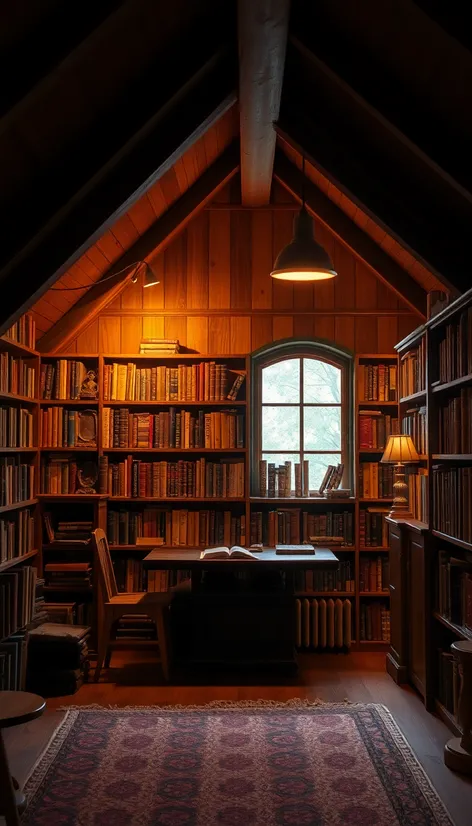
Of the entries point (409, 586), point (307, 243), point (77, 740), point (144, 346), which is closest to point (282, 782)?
point (77, 740)

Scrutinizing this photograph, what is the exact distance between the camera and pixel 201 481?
25.0 feet

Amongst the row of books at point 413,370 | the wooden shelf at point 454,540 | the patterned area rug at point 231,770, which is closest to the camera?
the patterned area rug at point 231,770

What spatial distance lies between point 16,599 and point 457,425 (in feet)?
9.85

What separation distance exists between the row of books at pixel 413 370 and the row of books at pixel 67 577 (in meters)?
2.84

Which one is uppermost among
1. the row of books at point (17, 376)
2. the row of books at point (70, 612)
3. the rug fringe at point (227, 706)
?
the row of books at point (17, 376)

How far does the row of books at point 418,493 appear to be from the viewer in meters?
6.14

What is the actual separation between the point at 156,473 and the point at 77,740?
9.25 feet

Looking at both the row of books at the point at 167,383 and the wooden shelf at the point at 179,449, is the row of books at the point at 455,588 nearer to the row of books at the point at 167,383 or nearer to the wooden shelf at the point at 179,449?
the wooden shelf at the point at 179,449

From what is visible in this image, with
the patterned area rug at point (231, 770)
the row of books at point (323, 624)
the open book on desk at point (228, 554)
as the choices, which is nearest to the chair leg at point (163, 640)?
the open book on desk at point (228, 554)

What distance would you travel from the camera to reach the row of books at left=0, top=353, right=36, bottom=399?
6.07m

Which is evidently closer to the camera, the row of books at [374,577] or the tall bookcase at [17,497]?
the tall bookcase at [17,497]

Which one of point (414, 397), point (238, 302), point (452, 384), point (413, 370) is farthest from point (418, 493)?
point (238, 302)

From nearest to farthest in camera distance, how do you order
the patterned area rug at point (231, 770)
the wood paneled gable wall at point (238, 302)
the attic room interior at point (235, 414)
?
1. the patterned area rug at point (231, 770)
2. the attic room interior at point (235, 414)
3. the wood paneled gable wall at point (238, 302)

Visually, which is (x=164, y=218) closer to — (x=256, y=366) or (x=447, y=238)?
(x=256, y=366)
